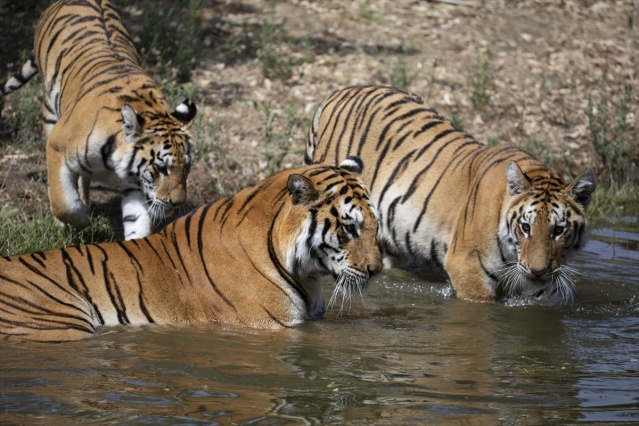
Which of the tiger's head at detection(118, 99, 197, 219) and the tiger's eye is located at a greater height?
the tiger's head at detection(118, 99, 197, 219)

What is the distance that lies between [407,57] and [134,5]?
2764 mm

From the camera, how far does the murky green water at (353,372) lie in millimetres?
4086

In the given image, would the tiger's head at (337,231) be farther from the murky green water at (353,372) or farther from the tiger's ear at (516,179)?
the tiger's ear at (516,179)

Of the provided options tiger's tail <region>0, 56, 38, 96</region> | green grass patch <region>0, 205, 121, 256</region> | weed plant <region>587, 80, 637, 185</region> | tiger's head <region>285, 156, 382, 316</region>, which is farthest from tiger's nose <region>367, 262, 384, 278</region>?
weed plant <region>587, 80, 637, 185</region>

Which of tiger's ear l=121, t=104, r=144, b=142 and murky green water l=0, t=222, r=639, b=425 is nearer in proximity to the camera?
murky green water l=0, t=222, r=639, b=425

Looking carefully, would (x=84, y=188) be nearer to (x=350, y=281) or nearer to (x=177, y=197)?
(x=177, y=197)

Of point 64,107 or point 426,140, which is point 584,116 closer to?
point 426,140

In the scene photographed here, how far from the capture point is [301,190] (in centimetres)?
496

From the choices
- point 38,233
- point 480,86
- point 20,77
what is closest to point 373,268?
point 38,233

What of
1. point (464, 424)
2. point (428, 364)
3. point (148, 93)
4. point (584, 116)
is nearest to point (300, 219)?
point (428, 364)

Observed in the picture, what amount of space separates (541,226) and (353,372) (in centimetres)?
152

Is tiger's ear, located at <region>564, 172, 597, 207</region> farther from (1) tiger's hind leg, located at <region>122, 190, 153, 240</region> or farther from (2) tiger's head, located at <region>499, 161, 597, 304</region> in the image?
(1) tiger's hind leg, located at <region>122, 190, 153, 240</region>

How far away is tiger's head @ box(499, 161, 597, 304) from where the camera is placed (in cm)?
563

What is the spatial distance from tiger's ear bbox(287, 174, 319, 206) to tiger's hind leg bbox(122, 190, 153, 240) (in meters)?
1.56
